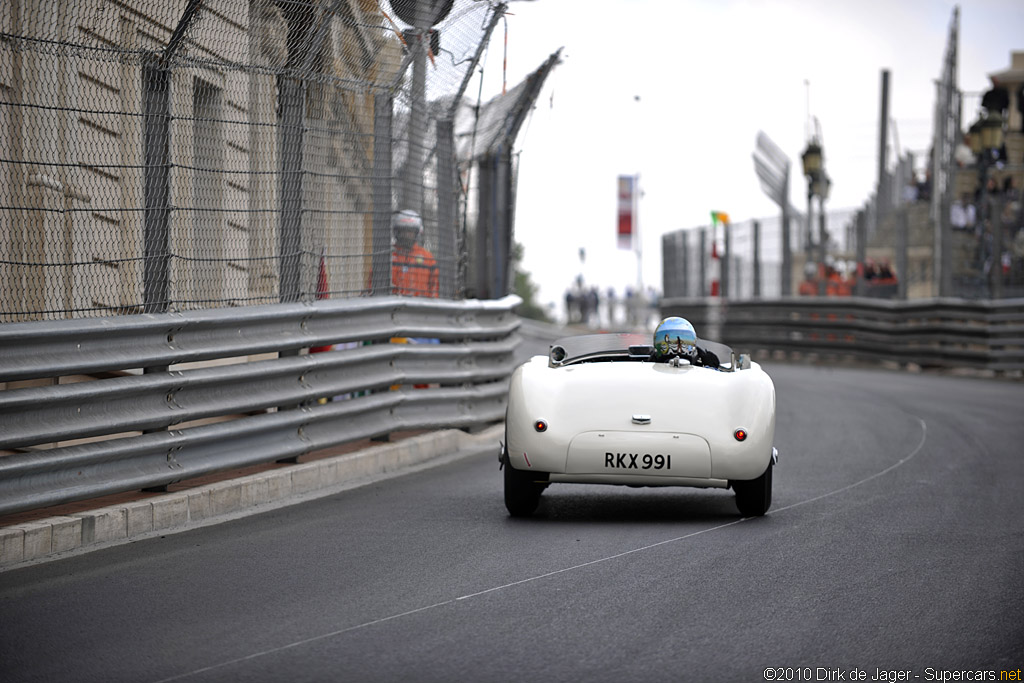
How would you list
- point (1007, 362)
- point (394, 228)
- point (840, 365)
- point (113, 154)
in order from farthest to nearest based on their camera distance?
1. point (840, 365)
2. point (1007, 362)
3. point (394, 228)
4. point (113, 154)

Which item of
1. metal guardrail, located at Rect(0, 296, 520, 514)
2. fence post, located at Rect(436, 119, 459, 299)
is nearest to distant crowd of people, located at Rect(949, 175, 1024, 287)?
fence post, located at Rect(436, 119, 459, 299)

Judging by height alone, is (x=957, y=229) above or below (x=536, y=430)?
above

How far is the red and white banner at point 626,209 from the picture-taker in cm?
4972

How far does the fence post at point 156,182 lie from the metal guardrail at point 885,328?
18.1 m

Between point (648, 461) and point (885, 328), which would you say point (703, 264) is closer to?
point (885, 328)

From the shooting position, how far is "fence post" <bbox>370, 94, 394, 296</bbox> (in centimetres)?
988

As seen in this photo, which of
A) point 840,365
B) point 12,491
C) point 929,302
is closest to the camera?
point 12,491

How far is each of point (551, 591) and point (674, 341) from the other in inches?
106

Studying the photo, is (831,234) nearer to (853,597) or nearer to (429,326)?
(429,326)

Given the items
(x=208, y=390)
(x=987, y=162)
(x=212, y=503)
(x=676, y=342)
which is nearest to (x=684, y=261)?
(x=987, y=162)

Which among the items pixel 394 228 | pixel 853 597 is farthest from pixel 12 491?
pixel 394 228

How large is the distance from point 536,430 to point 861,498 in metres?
2.21

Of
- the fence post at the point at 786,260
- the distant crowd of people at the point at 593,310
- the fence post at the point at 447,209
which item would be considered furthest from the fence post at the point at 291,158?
the distant crowd of people at the point at 593,310

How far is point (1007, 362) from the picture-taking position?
22.7 m
